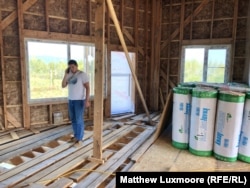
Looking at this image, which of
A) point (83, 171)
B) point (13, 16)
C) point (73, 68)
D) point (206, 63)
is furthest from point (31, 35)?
point (206, 63)

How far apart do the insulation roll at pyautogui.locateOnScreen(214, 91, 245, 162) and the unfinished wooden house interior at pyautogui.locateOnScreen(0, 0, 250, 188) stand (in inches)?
0.6

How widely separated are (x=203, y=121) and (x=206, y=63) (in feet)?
12.7

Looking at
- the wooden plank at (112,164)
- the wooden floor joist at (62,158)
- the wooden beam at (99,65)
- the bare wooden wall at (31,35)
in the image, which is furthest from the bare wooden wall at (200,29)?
the wooden beam at (99,65)

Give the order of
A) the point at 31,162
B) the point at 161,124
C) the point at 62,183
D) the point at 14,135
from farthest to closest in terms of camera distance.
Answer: the point at 14,135 < the point at 161,124 < the point at 31,162 < the point at 62,183

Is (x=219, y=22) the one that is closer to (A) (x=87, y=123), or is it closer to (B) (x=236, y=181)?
(A) (x=87, y=123)

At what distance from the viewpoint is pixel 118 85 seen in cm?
686

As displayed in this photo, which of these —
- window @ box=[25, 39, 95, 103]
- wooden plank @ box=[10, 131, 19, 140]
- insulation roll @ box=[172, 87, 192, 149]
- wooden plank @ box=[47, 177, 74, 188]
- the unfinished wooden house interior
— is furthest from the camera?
window @ box=[25, 39, 95, 103]

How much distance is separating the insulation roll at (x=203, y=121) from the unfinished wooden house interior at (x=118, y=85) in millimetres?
15

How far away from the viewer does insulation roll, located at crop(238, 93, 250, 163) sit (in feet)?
9.75

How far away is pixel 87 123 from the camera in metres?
5.78

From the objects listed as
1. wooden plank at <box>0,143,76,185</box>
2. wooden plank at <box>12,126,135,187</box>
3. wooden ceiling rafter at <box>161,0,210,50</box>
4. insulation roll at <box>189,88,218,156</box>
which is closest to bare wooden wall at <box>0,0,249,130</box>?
wooden ceiling rafter at <box>161,0,210,50</box>

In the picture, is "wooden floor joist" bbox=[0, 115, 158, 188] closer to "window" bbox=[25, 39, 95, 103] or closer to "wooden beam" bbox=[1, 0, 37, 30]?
"window" bbox=[25, 39, 95, 103]

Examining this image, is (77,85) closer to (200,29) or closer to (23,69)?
(23,69)

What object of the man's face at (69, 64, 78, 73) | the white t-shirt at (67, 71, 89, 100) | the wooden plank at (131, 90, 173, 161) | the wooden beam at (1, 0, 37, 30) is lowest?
the wooden plank at (131, 90, 173, 161)
